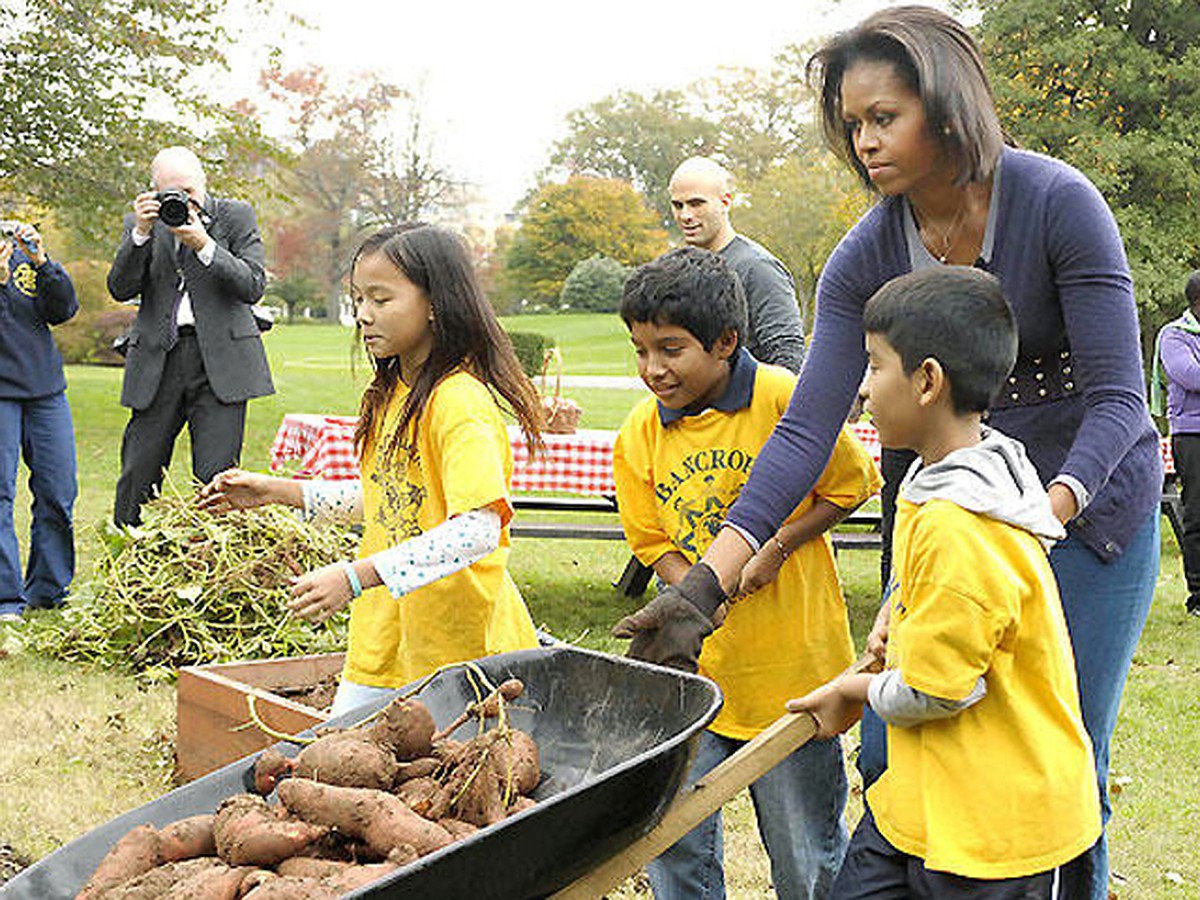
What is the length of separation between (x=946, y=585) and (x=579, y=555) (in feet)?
24.5

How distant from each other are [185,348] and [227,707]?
262 centimetres

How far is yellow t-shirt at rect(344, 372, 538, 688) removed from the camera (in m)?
2.75

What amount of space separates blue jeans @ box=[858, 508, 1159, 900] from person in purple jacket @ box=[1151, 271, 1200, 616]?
212 inches

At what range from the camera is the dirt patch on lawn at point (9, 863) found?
3174 millimetres

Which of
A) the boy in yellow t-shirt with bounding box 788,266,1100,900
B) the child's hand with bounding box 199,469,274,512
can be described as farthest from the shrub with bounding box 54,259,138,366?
the boy in yellow t-shirt with bounding box 788,266,1100,900

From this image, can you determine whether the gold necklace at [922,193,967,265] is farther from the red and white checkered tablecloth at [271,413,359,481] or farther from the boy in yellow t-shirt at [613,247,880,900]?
the red and white checkered tablecloth at [271,413,359,481]

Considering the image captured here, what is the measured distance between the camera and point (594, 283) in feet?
140

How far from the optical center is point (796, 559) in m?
2.74

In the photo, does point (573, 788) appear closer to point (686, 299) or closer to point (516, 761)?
point (516, 761)

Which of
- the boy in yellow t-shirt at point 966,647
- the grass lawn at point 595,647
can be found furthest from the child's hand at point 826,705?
the grass lawn at point 595,647

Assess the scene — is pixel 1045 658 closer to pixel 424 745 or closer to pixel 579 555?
pixel 424 745

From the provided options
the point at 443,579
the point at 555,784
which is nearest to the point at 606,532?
the point at 443,579

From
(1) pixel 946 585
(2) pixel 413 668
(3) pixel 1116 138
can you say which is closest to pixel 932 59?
(1) pixel 946 585

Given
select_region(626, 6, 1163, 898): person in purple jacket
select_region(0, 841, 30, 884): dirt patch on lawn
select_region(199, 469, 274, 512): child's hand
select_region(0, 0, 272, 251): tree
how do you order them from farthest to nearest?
select_region(0, 0, 272, 251): tree
select_region(0, 841, 30, 884): dirt patch on lawn
select_region(199, 469, 274, 512): child's hand
select_region(626, 6, 1163, 898): person in purple jacket
